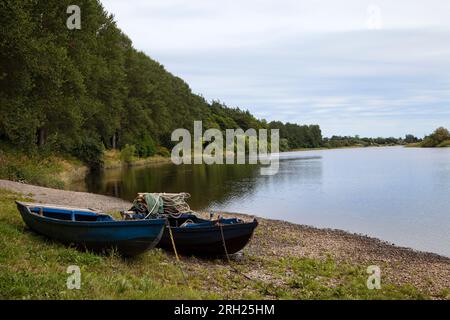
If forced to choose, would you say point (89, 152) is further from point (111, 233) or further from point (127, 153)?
point (111, 233)

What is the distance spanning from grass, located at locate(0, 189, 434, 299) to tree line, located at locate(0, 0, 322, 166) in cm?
1423

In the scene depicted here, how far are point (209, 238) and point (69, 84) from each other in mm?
27059

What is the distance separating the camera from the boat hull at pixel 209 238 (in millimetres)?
15117

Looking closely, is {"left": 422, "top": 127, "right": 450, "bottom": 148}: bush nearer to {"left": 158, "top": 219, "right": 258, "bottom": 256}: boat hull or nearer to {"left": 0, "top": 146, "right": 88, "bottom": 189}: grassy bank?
{"left": 0, "top": 146, "right": 88, "bottom": 189}: grassy bank

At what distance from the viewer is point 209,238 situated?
49.7 ft

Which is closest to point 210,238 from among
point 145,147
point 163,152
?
point 145,147

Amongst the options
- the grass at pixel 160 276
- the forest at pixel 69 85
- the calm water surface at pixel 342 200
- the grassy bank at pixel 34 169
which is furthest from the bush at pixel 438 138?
the grass at pixel 160 276

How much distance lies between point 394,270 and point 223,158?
96.4 metres

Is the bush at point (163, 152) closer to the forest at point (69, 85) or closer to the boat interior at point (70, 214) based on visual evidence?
the forest at point (69, 85)

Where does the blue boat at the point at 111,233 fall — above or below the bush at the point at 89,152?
below

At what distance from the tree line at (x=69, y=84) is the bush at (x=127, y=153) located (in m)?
2.86

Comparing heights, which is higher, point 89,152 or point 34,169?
point 89,152

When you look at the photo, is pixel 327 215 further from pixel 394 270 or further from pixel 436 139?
pixel 436 139
